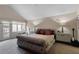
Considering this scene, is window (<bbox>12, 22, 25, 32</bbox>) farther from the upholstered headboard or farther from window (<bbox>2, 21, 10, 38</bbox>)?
the upholstered headboard

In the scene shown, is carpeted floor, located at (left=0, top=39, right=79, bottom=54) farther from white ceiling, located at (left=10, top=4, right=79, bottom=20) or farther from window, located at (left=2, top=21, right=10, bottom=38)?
white ceiling, located at (left=10, top=4, right=79, bottom=20)

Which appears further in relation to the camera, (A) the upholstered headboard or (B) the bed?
(A) the upholstered headboard

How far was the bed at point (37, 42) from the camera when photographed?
81.7 inches

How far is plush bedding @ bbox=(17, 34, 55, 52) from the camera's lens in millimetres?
2074

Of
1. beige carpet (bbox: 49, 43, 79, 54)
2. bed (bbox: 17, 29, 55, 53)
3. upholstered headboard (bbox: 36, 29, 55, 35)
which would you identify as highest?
upholstered headboard (bbox: 36, 29, 55, 35)

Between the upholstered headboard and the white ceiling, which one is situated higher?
the white ceiling

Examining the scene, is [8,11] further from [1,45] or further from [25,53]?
[25,53]

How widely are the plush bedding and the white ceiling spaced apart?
0.44 meters

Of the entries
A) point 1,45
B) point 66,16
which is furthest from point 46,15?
point 1,45

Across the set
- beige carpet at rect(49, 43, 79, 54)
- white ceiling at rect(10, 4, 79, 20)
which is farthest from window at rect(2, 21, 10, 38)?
beige carpet at rect(49, 43, 79, 54)

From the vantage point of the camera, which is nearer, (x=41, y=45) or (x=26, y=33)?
(x=41, y=45)

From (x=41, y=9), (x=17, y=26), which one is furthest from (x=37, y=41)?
(x=41, y=9)

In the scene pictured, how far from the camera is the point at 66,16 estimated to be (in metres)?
2.12
